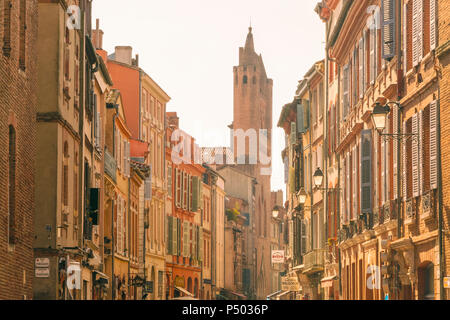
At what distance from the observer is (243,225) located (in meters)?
107

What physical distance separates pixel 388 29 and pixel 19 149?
10223 mm

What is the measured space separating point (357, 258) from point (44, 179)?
1232 centimetres

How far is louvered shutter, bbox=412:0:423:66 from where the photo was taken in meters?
23.8

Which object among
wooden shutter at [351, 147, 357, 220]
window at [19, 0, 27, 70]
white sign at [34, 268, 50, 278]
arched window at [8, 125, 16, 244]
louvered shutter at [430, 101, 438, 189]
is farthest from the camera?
wooden shutter at [351, 147, 357, 220]

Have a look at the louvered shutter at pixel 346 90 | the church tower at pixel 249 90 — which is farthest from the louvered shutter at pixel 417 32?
the church tower at pixel 249 90

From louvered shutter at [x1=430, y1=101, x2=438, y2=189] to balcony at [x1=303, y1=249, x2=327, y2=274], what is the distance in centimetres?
2356

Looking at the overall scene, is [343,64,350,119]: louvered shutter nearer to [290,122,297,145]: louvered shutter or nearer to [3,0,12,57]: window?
[3,0,12,57]: window

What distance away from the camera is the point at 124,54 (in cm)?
5912

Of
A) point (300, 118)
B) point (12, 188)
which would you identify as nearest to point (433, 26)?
point (12, 188)

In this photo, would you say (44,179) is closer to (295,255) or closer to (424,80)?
(424,80)

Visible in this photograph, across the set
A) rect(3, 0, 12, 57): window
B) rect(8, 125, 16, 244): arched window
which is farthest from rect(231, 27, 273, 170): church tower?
rect(3, 0, 12, 57): window

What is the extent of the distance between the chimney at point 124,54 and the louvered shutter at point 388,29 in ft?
108

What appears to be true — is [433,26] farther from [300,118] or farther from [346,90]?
[300,118]

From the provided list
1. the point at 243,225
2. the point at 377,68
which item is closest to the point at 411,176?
the point at 377,68
